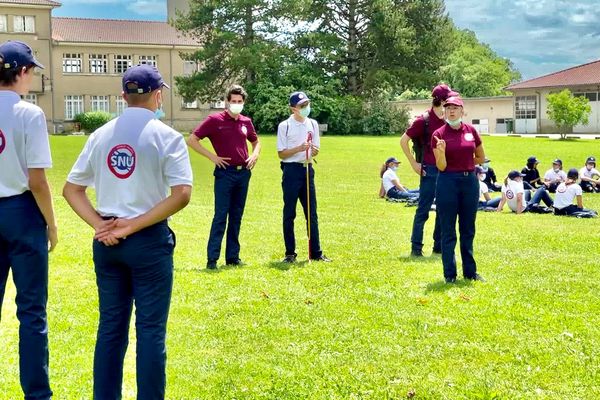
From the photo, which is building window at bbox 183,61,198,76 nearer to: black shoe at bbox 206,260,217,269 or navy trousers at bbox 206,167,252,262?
navy trousers at bbox 206,167,252,262

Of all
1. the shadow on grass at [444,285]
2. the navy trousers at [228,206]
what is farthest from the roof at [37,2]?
the shadow on grass at [444,285]

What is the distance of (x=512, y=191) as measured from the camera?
55.0ft

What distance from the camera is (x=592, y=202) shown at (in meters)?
18.8

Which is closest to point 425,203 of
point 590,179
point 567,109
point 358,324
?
point 358,324

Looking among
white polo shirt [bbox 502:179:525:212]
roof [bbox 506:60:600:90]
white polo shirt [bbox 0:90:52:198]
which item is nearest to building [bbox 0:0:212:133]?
roof [bbox 506:60:600:90]

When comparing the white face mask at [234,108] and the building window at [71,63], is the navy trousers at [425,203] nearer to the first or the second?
the white face mask at [234,108]

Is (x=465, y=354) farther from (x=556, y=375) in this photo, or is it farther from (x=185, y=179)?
(x=185, y=179)

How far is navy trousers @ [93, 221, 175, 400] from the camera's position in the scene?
434 centimetres

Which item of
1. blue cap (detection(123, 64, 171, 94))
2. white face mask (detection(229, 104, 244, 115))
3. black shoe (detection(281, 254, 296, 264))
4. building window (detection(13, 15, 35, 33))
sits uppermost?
building window (detection(13, 15, 35, 33))

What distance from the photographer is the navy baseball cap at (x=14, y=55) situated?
4.68m

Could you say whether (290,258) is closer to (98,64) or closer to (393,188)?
(393,188)

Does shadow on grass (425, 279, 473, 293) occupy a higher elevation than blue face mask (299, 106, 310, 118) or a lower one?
lower

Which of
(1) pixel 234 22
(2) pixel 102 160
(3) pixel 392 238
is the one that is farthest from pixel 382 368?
(1) pixel 234 22

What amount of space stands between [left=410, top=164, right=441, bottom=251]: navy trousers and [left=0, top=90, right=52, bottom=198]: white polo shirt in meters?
6.53
